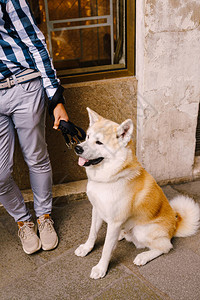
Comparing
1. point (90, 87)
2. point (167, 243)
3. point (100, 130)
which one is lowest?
point (167, 243)

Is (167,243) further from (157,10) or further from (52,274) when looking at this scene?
(157,10)

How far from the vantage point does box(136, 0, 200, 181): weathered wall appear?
9.03ft

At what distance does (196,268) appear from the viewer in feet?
7.57

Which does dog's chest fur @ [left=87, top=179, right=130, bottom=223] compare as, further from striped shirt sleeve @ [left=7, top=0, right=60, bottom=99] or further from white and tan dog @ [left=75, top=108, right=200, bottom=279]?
striped shirt sleeve @ [left=7, top=0, right=60, bottom=99]

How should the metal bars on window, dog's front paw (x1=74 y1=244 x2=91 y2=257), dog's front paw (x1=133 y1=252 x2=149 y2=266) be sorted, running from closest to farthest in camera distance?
dog's front paw (x1=133 y1=252 x2=149 y2=266)
dog's front paw (x1=74 y1=244 x2=91 y2=257)
the metal bars on window

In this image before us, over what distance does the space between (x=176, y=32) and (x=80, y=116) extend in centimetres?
124

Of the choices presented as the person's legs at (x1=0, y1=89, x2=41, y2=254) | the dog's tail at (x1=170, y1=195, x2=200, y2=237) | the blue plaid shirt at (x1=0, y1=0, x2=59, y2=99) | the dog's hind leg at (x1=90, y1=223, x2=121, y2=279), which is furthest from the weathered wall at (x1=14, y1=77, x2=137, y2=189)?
the dog's hind leg at (x1=90, y1=223, x2=121, y2=279)

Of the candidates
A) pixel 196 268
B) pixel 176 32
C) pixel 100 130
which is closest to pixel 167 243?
pixel 196 268

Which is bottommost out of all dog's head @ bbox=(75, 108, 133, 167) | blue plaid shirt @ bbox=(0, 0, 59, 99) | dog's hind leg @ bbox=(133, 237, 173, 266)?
dog's hind leg @ bbox=(133, 237, 173, 266)

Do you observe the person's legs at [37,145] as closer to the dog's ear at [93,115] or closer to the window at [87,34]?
the dog's ear at [93,115]

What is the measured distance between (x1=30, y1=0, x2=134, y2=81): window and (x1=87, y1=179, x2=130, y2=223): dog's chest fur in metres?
1.33

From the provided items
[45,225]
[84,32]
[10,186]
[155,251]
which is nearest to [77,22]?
[84,32]

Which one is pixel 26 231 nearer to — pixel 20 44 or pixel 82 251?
pixel 82 251

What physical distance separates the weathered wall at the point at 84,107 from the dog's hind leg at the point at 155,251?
129cm
